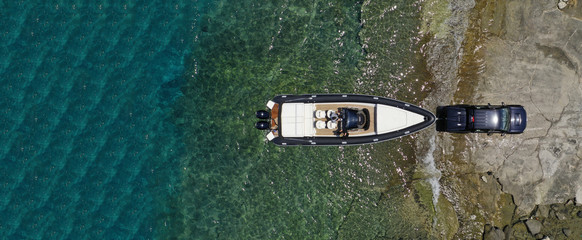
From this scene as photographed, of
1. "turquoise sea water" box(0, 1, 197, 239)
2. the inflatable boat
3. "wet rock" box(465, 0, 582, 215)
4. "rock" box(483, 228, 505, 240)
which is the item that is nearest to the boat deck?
the inflatable boat

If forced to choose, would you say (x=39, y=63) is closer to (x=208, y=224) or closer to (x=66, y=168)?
(x=66, y=168)

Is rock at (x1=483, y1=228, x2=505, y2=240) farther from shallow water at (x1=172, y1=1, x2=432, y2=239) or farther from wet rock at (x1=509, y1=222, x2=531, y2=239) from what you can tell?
shallow water at (x1=172, y1=1, x2=432, y2=239)

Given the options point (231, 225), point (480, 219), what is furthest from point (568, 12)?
point (231, 225)

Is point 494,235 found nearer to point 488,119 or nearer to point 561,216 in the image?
point 561,216

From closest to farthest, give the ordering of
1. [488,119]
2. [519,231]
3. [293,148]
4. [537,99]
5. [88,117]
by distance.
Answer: [488,119], [537,99], [519,231], [293,148], [88,117]

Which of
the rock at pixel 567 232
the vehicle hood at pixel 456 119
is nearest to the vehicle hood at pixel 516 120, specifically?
the vehicle hood at pixel 456 119

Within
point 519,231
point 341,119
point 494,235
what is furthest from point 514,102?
point 341,119
